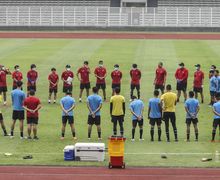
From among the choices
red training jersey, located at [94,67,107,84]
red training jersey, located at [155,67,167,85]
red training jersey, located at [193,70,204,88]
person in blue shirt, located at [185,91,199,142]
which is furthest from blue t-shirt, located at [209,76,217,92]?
person in blue shirt, located at [185,91,199,142]

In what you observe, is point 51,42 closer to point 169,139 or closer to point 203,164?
point 169,139

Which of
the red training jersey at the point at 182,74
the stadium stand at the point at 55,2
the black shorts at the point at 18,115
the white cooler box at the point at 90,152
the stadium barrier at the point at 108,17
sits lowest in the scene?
the white cooler box at the point at 90,152

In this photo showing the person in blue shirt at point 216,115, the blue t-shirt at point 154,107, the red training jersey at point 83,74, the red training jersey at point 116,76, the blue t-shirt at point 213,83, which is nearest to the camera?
the person in blue shirt at point 216,115

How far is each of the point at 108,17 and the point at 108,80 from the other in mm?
40798

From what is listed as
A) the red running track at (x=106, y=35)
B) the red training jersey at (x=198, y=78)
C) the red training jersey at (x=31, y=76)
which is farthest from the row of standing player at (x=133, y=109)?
the red running track at (x=106, y=35)

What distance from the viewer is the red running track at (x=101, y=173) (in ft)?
60.7

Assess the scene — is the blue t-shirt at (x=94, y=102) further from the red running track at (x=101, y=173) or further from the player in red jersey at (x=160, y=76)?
the player in red jersey at (x=160, y=76)

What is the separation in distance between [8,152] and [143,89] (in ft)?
44.7

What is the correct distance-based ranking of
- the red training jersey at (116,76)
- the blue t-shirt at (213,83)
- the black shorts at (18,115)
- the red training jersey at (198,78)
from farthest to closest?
the red training jersey at (116,76), the red training jersey at (198,78), the blue t-shirt at (213,83), the black shorts at (18,115)

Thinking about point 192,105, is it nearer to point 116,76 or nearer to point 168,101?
point 168,101

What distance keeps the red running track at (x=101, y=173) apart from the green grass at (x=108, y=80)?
1.73 ft

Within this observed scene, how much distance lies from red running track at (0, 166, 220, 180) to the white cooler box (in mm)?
773

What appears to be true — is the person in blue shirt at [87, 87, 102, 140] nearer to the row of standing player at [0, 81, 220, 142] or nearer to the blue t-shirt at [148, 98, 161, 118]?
the row of standing player at [0, 81, 220, 142]

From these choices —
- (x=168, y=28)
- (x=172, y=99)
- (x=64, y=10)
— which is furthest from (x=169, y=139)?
(x=64, y=10)
